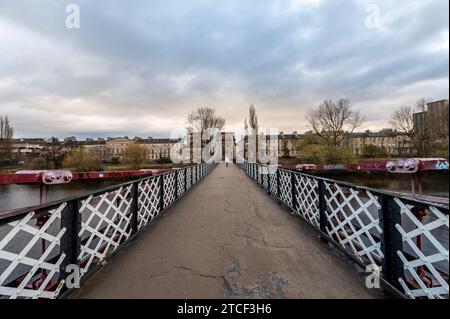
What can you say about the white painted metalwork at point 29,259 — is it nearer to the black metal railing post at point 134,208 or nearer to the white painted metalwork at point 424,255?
the black metal railing post at point 134,208

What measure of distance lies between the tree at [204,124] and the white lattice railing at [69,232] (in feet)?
105

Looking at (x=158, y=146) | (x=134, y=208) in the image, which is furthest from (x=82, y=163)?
(x=158, y=146)

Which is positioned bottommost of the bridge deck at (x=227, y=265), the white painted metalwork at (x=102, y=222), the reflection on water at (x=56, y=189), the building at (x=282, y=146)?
the reflection on water at (x=56, y=189)

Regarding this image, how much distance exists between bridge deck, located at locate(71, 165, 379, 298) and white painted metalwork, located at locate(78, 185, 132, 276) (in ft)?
0.75

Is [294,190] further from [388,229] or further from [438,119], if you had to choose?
[438,119]

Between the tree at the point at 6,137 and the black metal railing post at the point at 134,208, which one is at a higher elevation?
the tree at the point at 6,137

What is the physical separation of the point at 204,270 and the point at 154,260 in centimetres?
80

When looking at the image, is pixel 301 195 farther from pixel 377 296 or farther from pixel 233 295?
pixel 233 295

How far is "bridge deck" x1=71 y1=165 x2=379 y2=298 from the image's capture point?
2291mm

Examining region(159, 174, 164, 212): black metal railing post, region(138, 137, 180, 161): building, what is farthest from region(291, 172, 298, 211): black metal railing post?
region(138, 137, 180, 161): building

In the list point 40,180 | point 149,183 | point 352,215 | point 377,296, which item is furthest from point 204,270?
point 40,180

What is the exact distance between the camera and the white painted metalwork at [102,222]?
9.06ft

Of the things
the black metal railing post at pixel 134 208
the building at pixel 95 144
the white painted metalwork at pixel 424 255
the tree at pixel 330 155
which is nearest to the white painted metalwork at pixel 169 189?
the black metal railing post at pixel 134 208

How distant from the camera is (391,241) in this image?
92.1 inches
